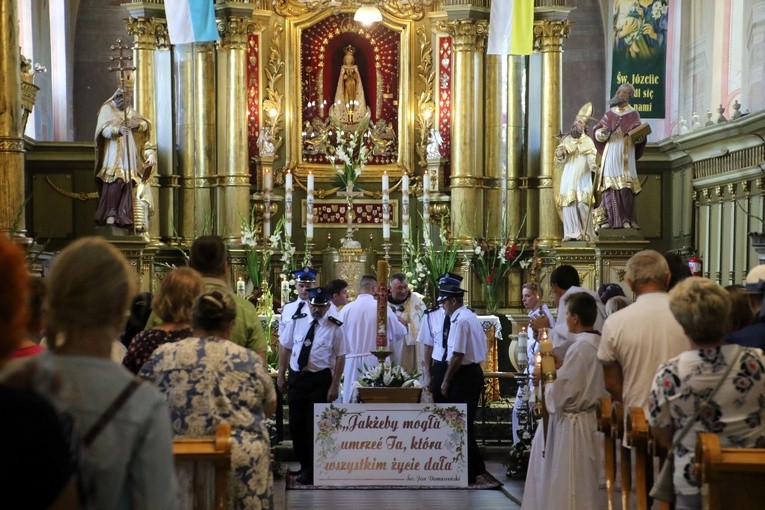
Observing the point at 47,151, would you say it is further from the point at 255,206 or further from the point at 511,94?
the point at 511,94

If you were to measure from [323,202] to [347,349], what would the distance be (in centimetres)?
794

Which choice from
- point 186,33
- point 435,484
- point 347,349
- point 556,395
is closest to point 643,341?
point 556,395

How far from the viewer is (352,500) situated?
1047 cm

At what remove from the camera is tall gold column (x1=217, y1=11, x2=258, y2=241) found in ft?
61.0

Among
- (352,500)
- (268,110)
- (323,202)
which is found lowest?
(352,500)

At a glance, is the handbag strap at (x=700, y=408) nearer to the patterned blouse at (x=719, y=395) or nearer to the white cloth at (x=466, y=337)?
the patterned blouse at (x=719, y=395)

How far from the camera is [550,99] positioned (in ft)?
61.8

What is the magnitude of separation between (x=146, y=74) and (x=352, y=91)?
300cm

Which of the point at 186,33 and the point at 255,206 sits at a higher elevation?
the point at 186,33

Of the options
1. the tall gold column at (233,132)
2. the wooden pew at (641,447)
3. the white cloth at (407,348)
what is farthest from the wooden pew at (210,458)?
the tall gold column at (233,132)

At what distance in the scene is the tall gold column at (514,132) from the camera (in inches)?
750

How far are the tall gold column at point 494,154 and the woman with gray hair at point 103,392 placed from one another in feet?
52.4

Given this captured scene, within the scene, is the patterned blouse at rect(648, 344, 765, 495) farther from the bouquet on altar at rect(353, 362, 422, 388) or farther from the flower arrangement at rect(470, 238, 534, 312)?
the flower arrangement at rect(470, 238, 534, 312)

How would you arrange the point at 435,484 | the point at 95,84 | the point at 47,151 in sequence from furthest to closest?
the point at 95,84 < the point at 47,151 < the point at 435,484
